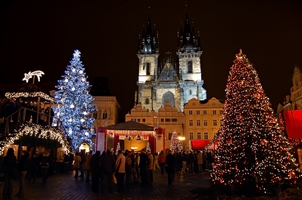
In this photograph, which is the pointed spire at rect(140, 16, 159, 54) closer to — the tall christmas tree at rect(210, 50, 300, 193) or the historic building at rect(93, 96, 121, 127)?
the historic building at rect(93, 96, 121, 127)

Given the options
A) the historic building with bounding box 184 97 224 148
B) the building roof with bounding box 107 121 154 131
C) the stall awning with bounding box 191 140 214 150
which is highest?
the historic building with bounding box 184 97 224 148

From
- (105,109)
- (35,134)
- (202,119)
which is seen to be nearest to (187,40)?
(202,119)

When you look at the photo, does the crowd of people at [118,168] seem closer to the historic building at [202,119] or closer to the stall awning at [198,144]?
the stall awning at [198,144]

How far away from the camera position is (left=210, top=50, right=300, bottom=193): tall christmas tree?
25.8ft

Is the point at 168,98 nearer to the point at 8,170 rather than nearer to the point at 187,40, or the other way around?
the point at 187,40

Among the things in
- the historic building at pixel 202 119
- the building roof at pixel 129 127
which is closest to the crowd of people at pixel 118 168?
the building roof at pixel 129 127

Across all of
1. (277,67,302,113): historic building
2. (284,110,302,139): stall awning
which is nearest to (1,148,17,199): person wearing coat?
(284,110,302,139): stall awning

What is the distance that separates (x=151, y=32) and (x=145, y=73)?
516 inches

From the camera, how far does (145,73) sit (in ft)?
196

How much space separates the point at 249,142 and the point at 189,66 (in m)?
52.7

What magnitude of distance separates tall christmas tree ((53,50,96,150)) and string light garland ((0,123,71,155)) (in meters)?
3.17

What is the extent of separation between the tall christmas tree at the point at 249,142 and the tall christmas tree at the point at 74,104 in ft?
55.4

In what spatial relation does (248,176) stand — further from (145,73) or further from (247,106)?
(145,73)

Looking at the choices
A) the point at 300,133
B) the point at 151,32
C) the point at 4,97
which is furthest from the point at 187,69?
the point at 300,133
